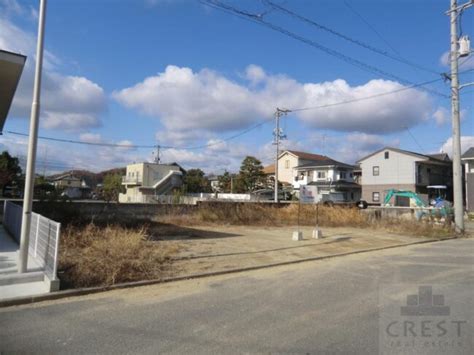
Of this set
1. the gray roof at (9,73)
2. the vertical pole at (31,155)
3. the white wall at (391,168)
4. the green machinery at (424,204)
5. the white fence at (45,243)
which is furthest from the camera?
the white wall at (391,168)

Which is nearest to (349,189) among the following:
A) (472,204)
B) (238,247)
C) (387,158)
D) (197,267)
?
(387,158)

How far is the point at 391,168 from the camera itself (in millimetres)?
45344

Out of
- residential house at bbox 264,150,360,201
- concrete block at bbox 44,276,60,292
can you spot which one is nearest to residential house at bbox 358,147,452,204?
residential house at bbox 264,150,360,201

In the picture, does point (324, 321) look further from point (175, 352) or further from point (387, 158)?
point (387, 158)

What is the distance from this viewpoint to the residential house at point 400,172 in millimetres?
43438

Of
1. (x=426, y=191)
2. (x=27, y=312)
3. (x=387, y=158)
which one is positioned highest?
(x=387, y=158)

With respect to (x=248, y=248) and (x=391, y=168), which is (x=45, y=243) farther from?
(x=391, y=168)

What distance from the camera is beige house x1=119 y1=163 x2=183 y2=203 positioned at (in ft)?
193

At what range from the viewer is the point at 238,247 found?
11.2 m

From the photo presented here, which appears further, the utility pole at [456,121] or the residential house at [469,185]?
the residential house at [469,185]

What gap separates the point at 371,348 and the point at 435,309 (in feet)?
6.92

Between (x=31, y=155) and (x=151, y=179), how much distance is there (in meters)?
56.8

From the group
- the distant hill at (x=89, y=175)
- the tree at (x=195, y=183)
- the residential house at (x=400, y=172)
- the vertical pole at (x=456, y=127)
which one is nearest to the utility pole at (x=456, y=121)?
the vertical pole at (x=456, y=127)

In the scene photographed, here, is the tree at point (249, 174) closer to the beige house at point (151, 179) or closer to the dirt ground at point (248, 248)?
the beige house at point (151, 179)
